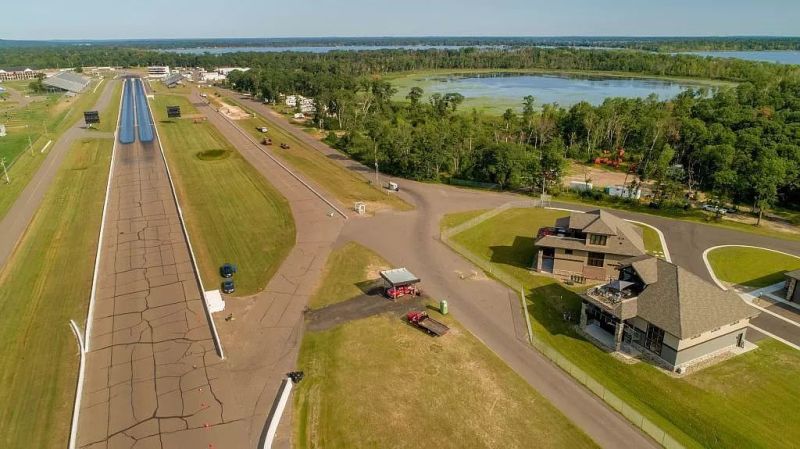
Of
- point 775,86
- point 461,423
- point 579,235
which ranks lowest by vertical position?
point 461,423

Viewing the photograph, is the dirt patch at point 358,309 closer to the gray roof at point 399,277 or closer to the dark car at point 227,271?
the gray roof at point 399,277

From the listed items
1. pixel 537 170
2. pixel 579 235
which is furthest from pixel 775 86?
pixel 579 235

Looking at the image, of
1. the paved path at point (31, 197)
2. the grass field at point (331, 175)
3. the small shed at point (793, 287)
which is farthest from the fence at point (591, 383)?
the paved path at point (31, 197)

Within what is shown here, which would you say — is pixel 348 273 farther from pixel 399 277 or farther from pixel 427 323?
pixel 427 323

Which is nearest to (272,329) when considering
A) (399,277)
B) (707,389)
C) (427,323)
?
(399,277)

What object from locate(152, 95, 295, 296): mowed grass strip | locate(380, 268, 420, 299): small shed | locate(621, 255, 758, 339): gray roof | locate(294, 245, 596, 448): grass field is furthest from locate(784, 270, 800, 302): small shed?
locate(152, 95, 295, 296): mowed grass strip

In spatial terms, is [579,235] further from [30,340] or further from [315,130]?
[315,130]
